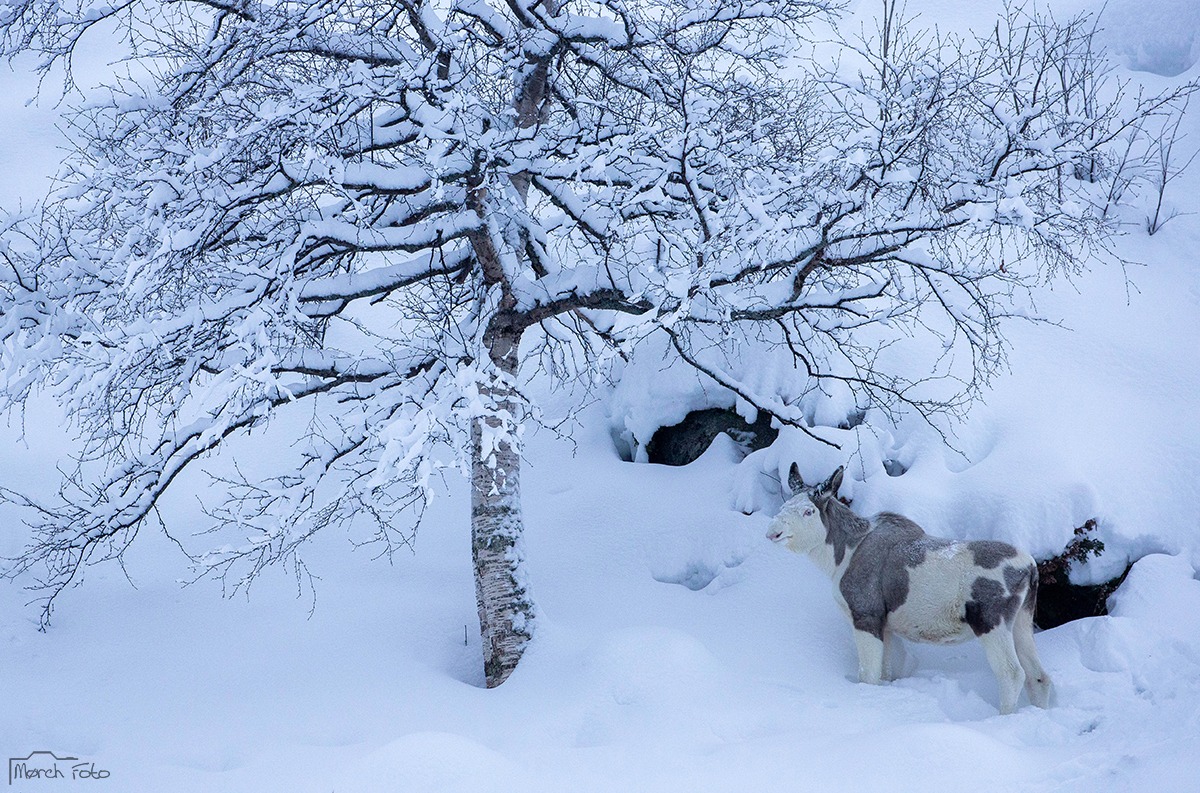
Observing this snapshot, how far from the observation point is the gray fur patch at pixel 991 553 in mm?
5414

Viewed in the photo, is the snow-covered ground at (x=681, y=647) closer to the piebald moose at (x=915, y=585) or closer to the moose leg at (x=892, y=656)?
the moose leg at (x=892, y=656)

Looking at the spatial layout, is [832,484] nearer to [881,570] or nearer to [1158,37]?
[881,570]

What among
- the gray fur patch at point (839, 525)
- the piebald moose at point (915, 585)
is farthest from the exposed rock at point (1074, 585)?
the gray fur patch at point (839, 525)

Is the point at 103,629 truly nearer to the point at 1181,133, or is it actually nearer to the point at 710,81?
the point at 710,81

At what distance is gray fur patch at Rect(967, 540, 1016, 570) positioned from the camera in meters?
5.41

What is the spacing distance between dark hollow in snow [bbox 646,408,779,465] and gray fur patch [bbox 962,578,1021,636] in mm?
3296

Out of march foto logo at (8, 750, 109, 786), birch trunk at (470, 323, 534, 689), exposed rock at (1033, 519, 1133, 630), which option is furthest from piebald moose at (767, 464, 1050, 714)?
march foto logo at (8, 750, 109, 786)

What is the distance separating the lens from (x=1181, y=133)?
12336mm

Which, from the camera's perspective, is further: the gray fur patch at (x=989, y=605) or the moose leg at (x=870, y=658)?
the moose leg at (x=870, y=658)

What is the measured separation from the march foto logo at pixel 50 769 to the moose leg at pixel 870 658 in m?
4.49

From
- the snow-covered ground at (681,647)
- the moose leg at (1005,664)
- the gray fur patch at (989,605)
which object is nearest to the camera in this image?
the snow-covered ground at (681,647)

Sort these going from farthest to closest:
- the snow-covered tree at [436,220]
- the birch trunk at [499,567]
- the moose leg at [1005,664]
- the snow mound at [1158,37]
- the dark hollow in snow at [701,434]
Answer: the snow mound at [1158,37]
the dark hollow in snow at [701,434]
the birch trunk at [499,567]
the moose leg at [1005,664]
the snow-covered tree at [436,220]

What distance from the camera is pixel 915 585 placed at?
564 cm

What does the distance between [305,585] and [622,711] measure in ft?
12.0
